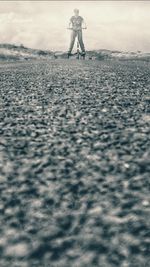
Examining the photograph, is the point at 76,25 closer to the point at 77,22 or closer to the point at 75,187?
the point at 77,22

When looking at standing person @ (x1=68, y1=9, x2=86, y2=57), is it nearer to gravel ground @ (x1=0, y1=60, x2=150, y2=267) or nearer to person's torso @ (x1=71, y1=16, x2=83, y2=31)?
person's torso @ (x1=71, y1=16, x2=83, y2=31)

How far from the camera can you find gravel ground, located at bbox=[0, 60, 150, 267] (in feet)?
6.31

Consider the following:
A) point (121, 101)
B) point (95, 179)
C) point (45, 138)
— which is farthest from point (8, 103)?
point (95, 179)

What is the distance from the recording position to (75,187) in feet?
8.53

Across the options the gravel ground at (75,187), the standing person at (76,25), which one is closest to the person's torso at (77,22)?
the standing person at (76,25)

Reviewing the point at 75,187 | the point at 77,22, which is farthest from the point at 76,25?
the point at 75,187

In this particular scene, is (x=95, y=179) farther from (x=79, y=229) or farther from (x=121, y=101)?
(x=121, y=101)

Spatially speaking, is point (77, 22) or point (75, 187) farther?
point (77, 22)

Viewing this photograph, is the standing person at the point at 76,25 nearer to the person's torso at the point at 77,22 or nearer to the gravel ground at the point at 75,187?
the person's torso at the point at 77,22

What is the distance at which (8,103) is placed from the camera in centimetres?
566

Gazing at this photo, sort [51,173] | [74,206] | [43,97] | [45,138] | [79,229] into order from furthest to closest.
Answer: [43,97], [45,138], [51,173], [74,206], [79,229]

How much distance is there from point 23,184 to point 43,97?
373cm

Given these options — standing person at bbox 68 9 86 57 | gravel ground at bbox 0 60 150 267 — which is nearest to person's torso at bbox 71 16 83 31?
standing person at bbox 68 9 86 57

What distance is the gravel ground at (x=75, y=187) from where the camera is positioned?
6.31ft
